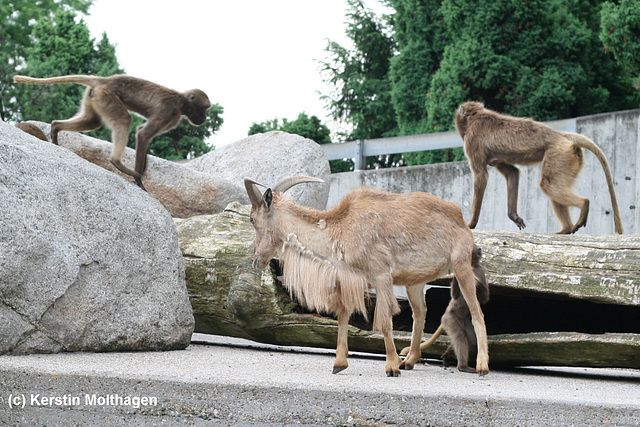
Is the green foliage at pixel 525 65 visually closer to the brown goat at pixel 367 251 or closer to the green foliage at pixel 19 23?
the brown goat at pixel 367 251

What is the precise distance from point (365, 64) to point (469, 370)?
18641mm

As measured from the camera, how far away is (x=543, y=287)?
6000 mm

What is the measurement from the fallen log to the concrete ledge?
0.36 m

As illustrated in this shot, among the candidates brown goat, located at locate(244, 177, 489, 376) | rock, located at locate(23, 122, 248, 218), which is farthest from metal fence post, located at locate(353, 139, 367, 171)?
brown goat, located at locate(244, 177, 489, 376)

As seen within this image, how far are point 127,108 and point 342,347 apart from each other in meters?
3.59

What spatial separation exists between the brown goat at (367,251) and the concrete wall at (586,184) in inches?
220

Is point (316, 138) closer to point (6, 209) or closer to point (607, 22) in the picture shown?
point (607, 22)

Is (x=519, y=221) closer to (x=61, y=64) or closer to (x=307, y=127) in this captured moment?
(x=307, y=127)

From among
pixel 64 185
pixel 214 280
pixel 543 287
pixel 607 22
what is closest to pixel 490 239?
pixel 543 287

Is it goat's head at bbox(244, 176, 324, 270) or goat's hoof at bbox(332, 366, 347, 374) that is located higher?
goat's head at bbox(244, 176, 324, 270)

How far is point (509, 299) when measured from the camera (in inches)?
275

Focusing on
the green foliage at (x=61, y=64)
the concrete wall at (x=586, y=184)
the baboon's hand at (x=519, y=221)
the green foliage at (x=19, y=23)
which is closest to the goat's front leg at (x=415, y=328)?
the baboon's hand at (x=519, y=221)

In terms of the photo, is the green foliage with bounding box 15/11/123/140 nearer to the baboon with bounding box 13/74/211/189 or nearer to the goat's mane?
the baboon with bounding box 13/74/211/189

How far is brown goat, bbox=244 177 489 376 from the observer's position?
18.1ft
